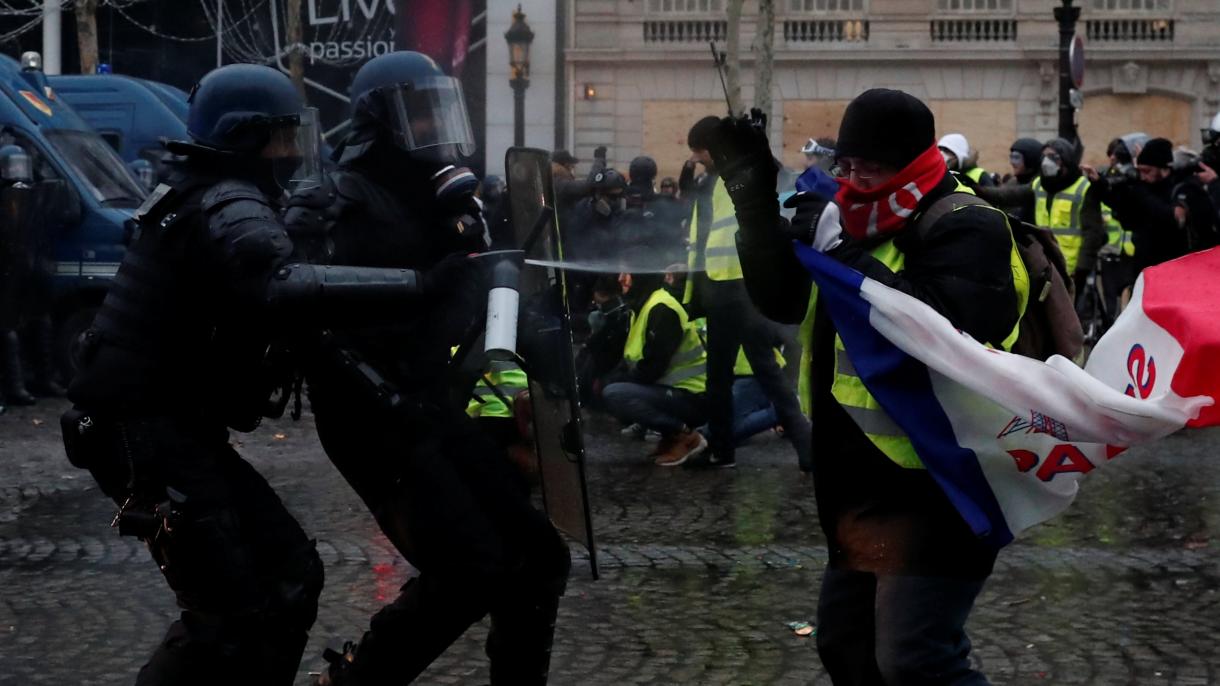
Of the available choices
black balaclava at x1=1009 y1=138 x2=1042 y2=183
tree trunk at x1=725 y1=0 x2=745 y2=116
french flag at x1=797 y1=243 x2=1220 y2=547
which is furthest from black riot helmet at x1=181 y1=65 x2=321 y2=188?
tree trunk at x1=725 y1=0 x2=745 y2=116

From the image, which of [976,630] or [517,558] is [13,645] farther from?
[976,630]

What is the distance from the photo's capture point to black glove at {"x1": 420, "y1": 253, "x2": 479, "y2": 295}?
12.7ft

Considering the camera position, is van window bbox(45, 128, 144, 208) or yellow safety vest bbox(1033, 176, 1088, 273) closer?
van window bbox(45, 128, 144, 208)

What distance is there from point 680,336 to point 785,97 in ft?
62.2

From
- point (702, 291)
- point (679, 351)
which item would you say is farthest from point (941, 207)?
point (679, 351)

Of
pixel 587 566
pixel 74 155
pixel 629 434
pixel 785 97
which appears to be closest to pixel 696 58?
pixel 785 97

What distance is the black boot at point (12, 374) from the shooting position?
464 inches

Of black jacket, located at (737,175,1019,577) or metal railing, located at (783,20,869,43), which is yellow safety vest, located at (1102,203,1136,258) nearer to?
black jacket, located at (737,175,1019,577)

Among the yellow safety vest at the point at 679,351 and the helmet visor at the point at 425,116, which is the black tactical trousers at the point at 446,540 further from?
the yellow safety vest at the point at 679,351

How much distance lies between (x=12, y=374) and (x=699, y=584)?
6.96 meters

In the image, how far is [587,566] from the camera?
669 centimetres

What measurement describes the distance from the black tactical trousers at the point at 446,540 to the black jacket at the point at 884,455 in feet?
2.58

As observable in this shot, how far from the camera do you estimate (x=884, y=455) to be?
12.1 ft

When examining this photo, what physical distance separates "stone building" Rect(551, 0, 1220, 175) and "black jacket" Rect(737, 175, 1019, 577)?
79.0ft
